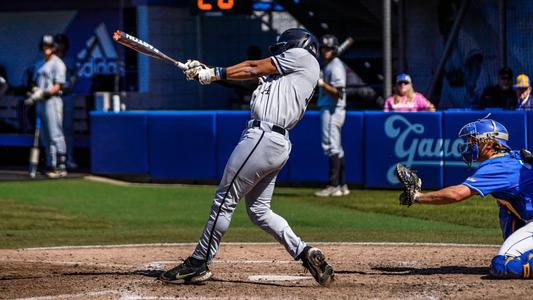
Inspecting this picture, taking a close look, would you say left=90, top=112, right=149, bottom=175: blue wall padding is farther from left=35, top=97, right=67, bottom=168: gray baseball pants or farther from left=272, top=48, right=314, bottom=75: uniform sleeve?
left=272, top=48, right=314, bottom=75: uniform sleeve

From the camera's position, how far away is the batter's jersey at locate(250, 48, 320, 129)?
755 cm

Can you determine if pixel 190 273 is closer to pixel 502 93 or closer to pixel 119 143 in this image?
pixel 502 93

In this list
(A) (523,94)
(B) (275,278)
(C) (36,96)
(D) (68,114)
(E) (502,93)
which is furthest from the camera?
(D) (68,114)

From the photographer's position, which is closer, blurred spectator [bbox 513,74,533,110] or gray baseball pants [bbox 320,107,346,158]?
blurred spectator [bbox 513,74,533,110]

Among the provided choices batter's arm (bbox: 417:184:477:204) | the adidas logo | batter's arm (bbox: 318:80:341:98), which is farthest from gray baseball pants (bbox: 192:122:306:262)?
the adidas logo

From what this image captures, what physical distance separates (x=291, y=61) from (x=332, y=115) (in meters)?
6.78

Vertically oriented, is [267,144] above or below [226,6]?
below

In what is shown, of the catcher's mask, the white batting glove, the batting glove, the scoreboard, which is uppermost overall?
the scoreboard

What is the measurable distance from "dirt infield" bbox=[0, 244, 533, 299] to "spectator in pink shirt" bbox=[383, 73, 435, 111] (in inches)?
189

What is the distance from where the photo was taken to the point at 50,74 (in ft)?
53.3

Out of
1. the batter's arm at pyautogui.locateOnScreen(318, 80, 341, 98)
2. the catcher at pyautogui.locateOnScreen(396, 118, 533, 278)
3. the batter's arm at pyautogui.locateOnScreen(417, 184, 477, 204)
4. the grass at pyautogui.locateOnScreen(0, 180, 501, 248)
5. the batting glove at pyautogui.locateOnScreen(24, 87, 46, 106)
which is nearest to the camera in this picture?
the batter's arm at pyautogui.locateOnScreen(417, 184, 477, 204)

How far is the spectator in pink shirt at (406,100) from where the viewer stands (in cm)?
1463

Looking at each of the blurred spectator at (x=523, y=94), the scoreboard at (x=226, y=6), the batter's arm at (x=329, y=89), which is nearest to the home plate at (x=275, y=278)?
the batter's arm at (x=329, y=89)

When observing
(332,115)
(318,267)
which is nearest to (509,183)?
(318,267)
